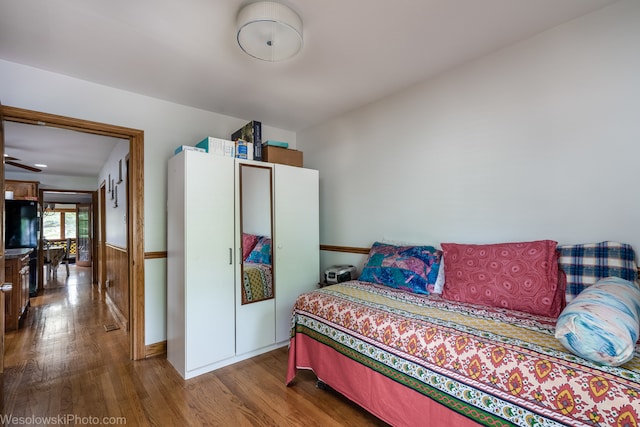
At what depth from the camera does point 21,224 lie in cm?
473

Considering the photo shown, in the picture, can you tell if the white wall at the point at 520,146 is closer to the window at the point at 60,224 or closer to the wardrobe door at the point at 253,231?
the wardrobe door at the point at 253,231

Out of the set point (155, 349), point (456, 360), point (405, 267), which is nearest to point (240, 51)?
point (405, 267)

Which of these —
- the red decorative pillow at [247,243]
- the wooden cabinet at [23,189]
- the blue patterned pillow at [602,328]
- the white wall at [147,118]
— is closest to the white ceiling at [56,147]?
the wooden cabinet at [23,189]

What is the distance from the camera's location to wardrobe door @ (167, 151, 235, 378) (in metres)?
2.31

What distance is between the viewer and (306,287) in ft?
10.1

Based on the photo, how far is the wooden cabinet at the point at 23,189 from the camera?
5.29 metres

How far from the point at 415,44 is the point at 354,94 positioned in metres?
0.86

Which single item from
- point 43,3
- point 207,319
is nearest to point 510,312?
point 207,319

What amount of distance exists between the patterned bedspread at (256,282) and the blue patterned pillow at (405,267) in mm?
923

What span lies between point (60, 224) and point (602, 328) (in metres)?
14.2

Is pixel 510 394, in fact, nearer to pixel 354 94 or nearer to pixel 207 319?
pixel 207 319

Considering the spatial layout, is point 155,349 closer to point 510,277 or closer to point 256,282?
point 256,282

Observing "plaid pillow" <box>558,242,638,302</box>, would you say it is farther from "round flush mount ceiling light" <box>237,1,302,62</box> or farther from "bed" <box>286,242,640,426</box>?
"round flush mount ceiling light" <box>237,1,302,62</box>

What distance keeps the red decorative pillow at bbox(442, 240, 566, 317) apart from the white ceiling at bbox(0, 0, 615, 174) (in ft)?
4.79
